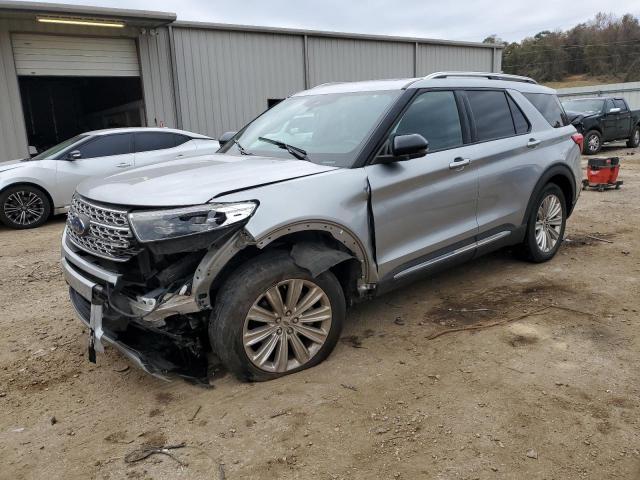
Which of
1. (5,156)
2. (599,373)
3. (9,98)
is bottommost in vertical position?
(599,373)

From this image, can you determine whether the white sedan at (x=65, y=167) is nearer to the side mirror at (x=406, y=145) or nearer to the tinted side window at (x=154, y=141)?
the tinted side window at (x=154, y=141)

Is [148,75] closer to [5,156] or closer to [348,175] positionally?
[5,156]

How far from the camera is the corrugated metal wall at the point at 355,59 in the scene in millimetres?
15852

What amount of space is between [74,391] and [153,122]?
11109 mm

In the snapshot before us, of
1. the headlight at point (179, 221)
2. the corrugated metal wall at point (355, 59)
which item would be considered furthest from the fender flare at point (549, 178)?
the corrugated metal wall at point (355, 59)

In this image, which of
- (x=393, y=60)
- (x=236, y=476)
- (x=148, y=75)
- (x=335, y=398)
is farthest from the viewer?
(x=393, y=60)

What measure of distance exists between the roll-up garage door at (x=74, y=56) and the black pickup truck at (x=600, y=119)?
12.5m

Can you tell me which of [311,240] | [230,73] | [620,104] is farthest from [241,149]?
[620,104]

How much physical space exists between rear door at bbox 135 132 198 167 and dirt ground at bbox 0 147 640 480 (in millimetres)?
5084

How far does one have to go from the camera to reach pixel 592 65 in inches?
2389

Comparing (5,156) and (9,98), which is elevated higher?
(9,98)

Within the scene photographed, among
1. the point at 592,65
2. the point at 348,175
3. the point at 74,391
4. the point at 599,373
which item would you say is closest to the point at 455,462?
the point at 599,373

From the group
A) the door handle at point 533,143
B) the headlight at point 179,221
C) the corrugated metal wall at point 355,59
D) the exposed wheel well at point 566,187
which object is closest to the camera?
the headlight at point 179,221

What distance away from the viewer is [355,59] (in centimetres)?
1678
